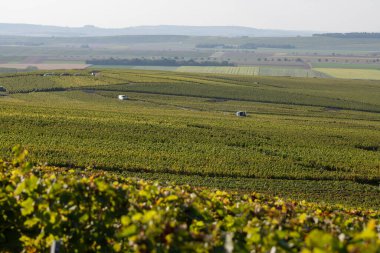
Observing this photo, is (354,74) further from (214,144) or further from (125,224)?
(125,224)

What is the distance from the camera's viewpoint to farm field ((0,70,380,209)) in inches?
1214

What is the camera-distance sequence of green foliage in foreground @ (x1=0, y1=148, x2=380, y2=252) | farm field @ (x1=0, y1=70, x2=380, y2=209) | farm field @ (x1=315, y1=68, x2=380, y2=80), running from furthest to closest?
farm field @ (x1=315, y1=68, x2=380, y2=80), farm field @ (x1=0, y1=70, x2=380, y2=209), green foliage in foreground @ (x1=0, y1=148, x2=380, y2=252)

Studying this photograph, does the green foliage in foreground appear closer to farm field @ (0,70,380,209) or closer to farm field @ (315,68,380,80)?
farm field @ (0,70,380,209)

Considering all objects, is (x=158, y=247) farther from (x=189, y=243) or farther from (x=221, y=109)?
(x=221, y=109)

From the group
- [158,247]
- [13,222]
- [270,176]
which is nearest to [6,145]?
[270,176]

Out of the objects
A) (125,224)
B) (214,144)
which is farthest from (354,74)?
(125,224)

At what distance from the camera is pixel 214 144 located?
1606 inches

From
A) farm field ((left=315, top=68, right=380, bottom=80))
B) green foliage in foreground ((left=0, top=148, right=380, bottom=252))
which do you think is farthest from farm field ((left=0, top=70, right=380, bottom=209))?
farm field ((left=315, top=68, right=380, bottom=80))

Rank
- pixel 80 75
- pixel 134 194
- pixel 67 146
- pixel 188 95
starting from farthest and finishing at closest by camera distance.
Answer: pixel 80 75
pixel 188 95
pixel 67 146
pixel 134 194

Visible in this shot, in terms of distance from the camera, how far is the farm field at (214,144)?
3083 cm

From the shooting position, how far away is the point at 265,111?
71625 millimetres

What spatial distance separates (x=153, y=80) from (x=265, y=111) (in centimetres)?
2922

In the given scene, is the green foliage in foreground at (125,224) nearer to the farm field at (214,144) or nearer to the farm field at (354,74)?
the farm field at (214,144)

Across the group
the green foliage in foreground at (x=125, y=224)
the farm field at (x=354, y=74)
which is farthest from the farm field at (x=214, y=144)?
the farm field at (x=354, y=74)
